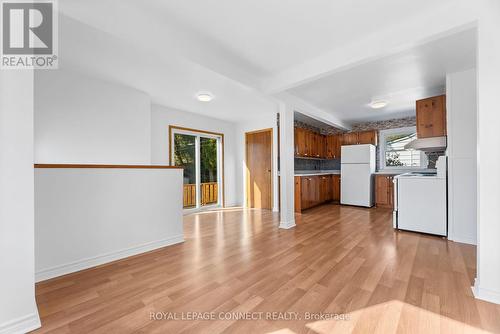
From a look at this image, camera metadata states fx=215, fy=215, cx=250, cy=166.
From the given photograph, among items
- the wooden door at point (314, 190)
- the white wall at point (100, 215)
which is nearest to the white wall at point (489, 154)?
the white wall at point (100, 215)

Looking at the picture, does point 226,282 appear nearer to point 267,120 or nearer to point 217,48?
point 217,48

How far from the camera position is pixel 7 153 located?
1.29 metres

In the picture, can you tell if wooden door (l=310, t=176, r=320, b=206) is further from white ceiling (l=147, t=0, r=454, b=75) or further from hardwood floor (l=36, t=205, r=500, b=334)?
white ceiling (l=147, t=0, r=454, b=75)

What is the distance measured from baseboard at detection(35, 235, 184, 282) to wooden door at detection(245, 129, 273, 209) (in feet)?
9.53

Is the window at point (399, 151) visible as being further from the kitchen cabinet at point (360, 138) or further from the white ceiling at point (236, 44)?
the white ceiling at point (236, 44)

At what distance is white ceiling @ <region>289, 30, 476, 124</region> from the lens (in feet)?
7.95

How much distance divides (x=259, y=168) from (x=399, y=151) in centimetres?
375

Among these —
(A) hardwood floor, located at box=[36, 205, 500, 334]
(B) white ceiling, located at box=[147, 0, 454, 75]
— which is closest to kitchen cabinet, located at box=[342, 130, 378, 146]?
(A) hardwood floor, located at box=[36, 205, 500, 334]

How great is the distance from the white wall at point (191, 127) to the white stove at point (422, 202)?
3.85 meters

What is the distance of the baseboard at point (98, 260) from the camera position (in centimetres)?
198

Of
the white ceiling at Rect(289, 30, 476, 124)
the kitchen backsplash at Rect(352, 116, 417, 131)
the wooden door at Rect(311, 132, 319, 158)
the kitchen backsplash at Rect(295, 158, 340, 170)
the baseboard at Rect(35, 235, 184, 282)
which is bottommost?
the baseboard at Rect(35, 235, 184, 282)

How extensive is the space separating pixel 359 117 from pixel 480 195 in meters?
4.38

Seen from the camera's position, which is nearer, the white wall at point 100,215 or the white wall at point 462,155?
the white wall at point 100,215

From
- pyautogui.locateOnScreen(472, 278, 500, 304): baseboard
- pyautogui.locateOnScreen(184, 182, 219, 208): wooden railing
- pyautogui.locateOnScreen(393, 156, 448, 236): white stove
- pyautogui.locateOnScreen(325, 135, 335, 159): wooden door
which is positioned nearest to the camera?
pyautogui.locateOnScreen(472, 278, 500, 304): baseboard
